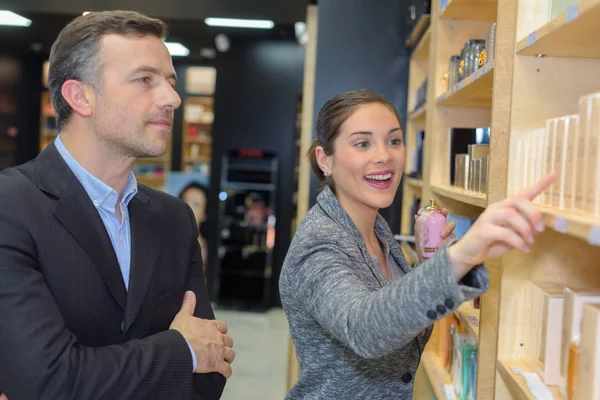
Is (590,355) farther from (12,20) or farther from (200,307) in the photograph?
(12,20)

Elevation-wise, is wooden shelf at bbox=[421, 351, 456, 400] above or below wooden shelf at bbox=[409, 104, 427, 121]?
below

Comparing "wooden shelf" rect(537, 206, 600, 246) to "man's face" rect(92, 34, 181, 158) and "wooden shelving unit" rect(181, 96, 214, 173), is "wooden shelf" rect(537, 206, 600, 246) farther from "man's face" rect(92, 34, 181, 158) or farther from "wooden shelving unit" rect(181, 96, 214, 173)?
"wooden shelving unit" rect(181, 96, 214, 173)

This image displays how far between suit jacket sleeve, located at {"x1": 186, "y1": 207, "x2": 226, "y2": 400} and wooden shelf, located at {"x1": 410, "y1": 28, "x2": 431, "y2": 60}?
2187 mm

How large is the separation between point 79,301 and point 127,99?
0.60 meters

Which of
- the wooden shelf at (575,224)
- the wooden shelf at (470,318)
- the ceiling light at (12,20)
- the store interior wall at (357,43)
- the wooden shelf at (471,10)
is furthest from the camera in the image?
the ceiling light at (12,20)

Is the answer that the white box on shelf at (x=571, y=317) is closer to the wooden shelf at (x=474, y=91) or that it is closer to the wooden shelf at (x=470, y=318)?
the wooden shelf at (x=470, y=318)

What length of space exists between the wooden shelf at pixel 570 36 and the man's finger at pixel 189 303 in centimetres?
120

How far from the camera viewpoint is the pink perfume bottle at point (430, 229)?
7.06ft

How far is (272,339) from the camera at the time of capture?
7223 millimetres

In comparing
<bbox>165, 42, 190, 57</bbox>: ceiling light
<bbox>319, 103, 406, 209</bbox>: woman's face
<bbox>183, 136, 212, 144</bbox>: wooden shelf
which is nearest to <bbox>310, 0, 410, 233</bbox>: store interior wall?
<bbox>319, 103, 406, 209</bbox>: woman's face

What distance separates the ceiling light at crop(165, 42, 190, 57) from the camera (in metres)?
10.1

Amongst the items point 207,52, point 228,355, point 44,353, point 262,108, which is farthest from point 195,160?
point 44,353

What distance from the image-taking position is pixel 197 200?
9.59 metres

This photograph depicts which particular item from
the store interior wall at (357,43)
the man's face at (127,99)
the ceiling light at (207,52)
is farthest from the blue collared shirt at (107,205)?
the ceiling light at (207,52)
